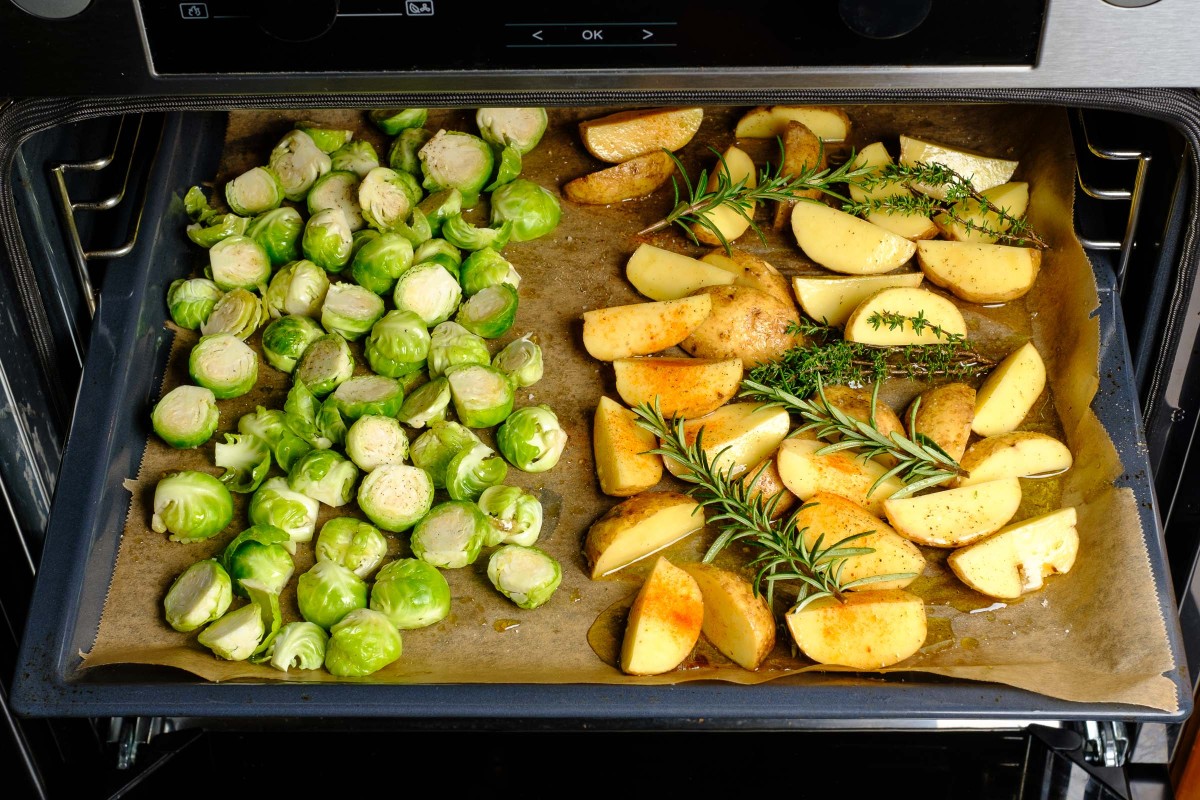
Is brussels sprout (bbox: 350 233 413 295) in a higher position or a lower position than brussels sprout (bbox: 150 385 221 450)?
higher

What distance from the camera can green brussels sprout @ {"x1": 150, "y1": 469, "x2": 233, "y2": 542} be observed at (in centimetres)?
185

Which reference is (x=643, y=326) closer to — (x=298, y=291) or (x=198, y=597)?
(x=298, y=291)

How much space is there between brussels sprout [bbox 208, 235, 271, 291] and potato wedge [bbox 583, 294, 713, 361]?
0.67 meters

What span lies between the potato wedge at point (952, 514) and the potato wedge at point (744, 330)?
1.23 ft

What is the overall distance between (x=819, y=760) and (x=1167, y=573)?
657mm

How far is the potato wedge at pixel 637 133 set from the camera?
2346mm

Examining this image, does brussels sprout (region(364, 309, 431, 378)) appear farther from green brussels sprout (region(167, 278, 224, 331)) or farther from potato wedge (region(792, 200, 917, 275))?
potato wedge (region(792, 200, 917, 275))

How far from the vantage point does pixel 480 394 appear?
79.0 inches

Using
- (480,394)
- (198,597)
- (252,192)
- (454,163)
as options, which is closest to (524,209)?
(454,163)

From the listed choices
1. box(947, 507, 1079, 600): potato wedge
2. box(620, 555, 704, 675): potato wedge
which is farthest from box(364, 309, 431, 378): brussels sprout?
box(947, 507, 1079, 600): potato wedge

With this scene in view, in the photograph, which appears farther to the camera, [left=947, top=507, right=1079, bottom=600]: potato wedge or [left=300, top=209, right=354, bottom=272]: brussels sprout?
[left=300, top=209, right=354, bottom=272]: brussels sprout

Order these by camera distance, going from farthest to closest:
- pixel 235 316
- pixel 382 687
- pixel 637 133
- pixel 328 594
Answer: pixel 637 133 < pixel 235 316 < pixel 328 594 < pixel 382 687

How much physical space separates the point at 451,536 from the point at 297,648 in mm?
301

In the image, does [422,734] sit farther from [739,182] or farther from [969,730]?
[739,182]
